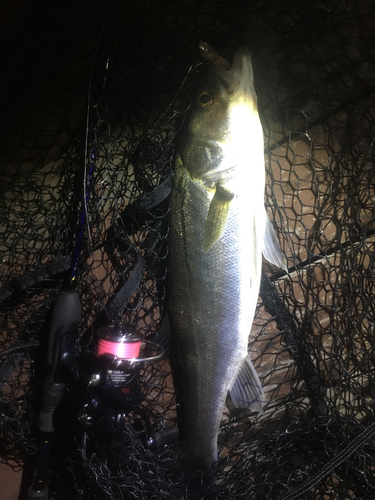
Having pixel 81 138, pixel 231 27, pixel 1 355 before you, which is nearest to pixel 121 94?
pixel 81 138

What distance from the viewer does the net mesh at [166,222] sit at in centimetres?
150

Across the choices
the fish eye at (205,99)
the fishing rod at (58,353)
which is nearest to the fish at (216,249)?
the fish eye at (205,99)

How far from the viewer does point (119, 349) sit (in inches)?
55.1

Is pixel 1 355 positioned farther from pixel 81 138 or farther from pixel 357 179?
pixel 357 179

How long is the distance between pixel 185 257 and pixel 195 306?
23cm

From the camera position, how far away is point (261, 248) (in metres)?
1.40

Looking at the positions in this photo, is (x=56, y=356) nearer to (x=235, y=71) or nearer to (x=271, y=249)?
(x=271, y=249)

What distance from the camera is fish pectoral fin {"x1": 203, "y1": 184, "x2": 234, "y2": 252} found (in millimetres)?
1354

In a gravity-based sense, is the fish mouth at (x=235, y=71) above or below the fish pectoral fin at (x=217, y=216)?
above

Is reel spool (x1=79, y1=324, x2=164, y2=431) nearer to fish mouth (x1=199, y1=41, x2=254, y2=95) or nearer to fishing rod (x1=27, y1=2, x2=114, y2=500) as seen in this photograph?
fishing rod (x1=27, y1=2, x2=114, y2=500)

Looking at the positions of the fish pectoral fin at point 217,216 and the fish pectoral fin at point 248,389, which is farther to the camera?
the fish pectoral fin at point 248,389

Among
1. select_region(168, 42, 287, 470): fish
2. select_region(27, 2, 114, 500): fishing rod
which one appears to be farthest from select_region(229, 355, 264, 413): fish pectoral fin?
select_region(27, 2, 114, 500): fishing rod

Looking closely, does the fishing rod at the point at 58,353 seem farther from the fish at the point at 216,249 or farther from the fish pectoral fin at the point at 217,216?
the fish pectoral fin at the point at 217,216

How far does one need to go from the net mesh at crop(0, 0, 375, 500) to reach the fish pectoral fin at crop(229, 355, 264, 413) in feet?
0.54
